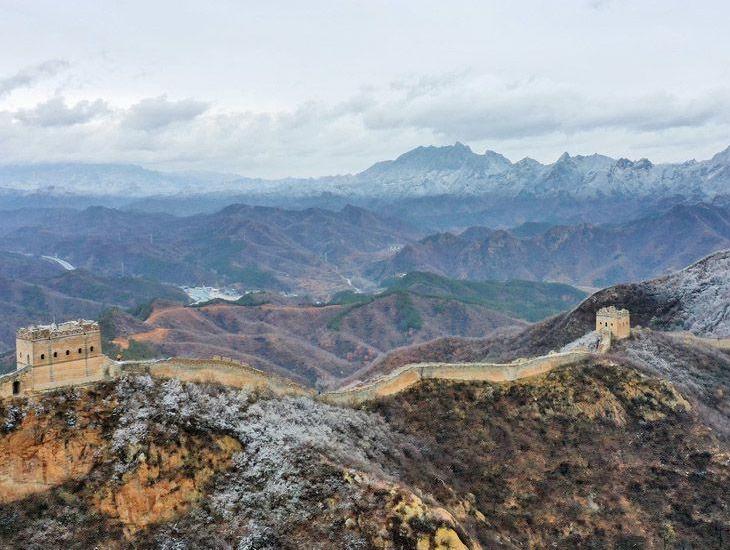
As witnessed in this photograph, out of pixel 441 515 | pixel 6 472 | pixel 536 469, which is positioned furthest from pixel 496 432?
pixel 6 472

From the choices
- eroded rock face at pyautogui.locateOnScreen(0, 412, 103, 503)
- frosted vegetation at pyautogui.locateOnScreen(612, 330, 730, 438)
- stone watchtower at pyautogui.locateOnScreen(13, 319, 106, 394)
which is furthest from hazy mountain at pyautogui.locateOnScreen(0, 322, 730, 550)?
frosted vegetation at pyautogui.locateOnScreen(612, 330, 730, 438)

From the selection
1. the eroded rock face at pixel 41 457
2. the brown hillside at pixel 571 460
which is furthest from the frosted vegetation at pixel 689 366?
the eroded rock face at pixel 41 457

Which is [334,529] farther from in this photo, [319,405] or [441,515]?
[319,405]

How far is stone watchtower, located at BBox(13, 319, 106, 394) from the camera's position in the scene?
158ft

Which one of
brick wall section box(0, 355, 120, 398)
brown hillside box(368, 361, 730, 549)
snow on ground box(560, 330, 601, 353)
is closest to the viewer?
brick wall section box(0, 355, 120, 398)

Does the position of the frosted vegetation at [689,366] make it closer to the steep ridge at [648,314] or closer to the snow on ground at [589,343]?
the snow on ground at [589,343]

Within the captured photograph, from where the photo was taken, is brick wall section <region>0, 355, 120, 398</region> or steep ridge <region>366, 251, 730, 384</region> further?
steep ridge <region>366, 251, 730, 384</region>

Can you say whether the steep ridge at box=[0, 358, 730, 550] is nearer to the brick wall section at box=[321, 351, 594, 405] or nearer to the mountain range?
the mountain range

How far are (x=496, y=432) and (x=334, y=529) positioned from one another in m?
24.8

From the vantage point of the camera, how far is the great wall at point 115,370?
4812 centimetres

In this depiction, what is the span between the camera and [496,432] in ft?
215

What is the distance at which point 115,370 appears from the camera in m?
51.3

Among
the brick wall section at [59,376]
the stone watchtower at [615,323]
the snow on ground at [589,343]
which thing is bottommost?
the snow on ground at [589,343]

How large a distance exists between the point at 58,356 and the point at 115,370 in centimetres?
377
